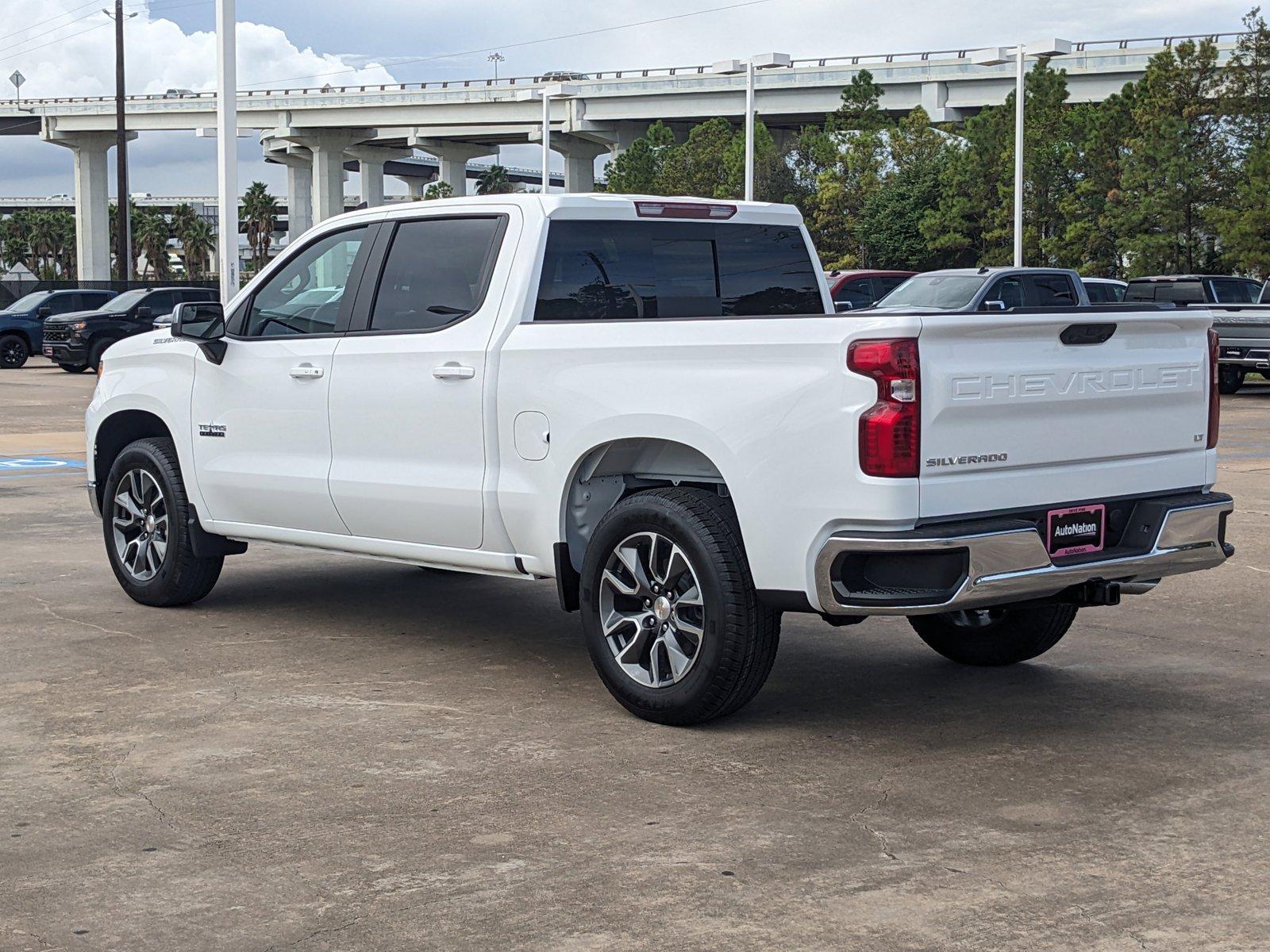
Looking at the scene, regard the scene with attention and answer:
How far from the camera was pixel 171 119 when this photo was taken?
324 ft

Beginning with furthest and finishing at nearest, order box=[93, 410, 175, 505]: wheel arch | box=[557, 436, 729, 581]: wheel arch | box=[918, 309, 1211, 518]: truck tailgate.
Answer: box=[93, 410, 175, 505]: wheel arch, box=[557, 436, 729, 581]: wheel arch, box=[918, 309, 1211, 518]: truck tailgate

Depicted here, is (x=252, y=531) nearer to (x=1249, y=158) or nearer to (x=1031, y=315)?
(x=1031, y=315)

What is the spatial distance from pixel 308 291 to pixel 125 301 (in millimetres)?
28329

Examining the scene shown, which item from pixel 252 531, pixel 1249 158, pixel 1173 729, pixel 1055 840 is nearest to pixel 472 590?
pixel 252 531

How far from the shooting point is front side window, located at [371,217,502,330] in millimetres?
7137

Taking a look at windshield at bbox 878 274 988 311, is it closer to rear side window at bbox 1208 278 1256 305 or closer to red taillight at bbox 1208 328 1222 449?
rear side window at bbox 1208 278 1256 305

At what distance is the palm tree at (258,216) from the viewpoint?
146 metres

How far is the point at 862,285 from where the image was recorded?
98.4 ft

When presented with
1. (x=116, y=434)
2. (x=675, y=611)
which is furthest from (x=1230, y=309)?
(x=675, y=611)

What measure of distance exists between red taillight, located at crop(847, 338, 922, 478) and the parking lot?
1.07m

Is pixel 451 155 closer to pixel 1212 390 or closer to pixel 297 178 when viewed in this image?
pixel 297 178

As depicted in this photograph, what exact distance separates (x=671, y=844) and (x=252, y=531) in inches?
150

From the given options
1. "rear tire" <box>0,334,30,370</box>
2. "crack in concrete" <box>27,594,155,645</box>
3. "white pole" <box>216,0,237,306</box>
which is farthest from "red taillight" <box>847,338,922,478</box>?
"rear tire" <box>0,334,30,370</box>

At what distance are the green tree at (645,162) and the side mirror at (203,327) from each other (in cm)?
7567
